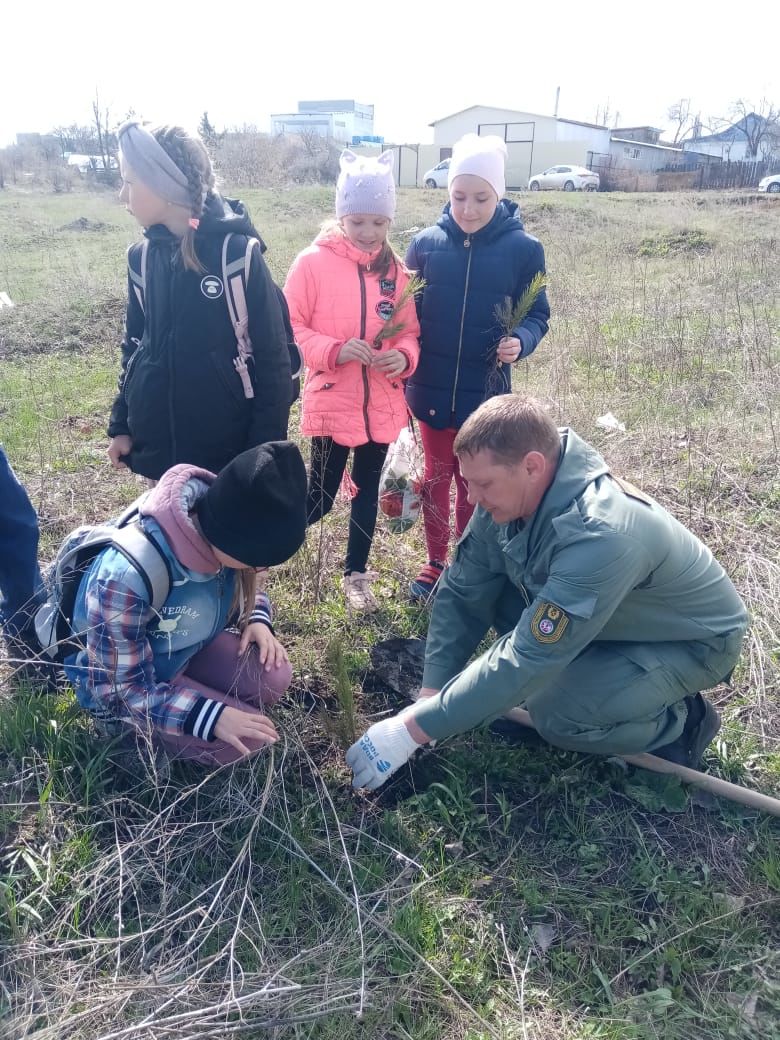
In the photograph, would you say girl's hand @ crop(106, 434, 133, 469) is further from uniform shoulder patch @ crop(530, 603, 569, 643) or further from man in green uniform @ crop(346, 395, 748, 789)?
uniform shoulder patch @ crop(530, 603, 569, 643)

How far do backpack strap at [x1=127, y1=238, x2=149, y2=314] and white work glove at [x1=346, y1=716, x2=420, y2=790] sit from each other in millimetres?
1585

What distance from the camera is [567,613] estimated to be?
191 centimetres

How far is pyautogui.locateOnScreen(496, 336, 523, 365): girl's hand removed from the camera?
2941 millimetres

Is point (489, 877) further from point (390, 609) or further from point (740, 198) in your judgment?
point (740, 198)

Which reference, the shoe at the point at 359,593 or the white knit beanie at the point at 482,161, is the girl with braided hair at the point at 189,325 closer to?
the shoe at the point at 359,593

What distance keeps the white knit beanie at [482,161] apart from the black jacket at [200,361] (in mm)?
955

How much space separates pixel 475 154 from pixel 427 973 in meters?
2.76

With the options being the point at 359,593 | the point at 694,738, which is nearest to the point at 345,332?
the point at 359,593

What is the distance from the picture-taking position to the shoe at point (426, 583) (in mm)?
3189

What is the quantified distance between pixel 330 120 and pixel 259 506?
213ft

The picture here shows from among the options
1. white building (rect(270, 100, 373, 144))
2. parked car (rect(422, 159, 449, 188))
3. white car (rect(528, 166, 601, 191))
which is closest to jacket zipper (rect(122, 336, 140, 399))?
parked car (rect(422, 159, 449, 188))

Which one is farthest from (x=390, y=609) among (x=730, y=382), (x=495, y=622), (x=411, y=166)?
(x=411, y=166)

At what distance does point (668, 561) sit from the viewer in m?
→ 2.07

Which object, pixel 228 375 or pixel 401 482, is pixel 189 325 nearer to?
pixel 228 375
